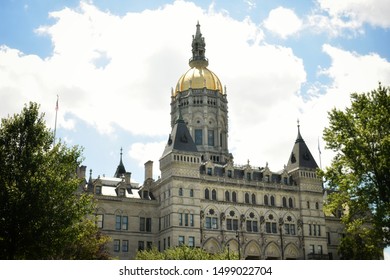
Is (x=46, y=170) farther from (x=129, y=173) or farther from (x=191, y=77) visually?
(x=191, y=77)

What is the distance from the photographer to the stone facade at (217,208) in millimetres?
65000

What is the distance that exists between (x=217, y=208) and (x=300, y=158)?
51.8 feet

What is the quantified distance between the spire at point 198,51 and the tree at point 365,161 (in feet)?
188

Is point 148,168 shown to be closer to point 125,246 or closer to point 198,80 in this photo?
point 125,246

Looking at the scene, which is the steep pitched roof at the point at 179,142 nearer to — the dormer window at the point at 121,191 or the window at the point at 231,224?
the dormer window at the point at 121,191

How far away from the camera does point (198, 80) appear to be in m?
88.4

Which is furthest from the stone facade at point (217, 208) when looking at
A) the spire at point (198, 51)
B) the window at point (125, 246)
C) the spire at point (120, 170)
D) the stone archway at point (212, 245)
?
the spire at point (198, 51)

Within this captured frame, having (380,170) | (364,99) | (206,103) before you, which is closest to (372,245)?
(380,170)

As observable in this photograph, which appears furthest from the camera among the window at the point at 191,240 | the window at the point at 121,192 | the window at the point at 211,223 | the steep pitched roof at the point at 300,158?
the steep pitched roof at the point at 300,158

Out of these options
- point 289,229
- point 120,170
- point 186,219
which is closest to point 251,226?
point 289,229

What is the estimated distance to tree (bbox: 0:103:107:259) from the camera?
3288 centimetres

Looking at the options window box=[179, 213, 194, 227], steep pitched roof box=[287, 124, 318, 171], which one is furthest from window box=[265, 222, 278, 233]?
window box=[179, 213, 194, 227]

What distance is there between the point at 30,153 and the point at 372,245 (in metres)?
23.2

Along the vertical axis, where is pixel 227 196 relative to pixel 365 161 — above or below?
above
